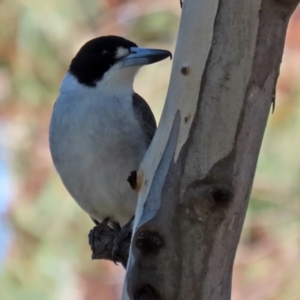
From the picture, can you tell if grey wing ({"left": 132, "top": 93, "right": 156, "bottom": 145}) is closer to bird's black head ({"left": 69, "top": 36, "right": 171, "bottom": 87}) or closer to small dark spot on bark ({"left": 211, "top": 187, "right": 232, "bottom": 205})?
bird's black head ({"left": 69, "top": 36, "right": 171, "bottom": 87})

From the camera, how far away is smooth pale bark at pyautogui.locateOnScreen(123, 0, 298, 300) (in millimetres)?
1433

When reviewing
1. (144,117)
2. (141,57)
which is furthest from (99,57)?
(144,117)

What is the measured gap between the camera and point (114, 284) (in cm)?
377

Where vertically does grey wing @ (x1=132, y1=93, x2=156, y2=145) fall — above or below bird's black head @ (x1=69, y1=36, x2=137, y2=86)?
below

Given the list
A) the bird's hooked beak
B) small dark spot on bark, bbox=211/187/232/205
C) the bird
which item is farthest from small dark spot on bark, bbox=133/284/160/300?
the bird's hooked beak

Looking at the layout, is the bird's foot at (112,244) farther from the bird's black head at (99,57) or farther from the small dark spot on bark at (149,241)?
the bird's black head at (99,57)

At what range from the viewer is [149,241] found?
1430mm

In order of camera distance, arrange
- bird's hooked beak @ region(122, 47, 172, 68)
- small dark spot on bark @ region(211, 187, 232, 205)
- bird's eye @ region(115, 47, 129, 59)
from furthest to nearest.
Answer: bird's eye @ region(115, 47, 129, 59), bird's hooked beak @ region(122, 47, 172, 68), small dark spot on bark @ region(211, 187, 232, 205)

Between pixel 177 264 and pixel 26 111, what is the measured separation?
2.67 m

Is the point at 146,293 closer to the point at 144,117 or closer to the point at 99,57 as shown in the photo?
the point at 144,117

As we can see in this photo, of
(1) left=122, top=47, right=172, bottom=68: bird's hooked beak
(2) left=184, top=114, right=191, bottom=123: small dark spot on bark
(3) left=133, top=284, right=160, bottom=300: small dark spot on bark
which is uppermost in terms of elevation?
(1) left=122, top=47, right=172, bottom=68: bird's hooked beak

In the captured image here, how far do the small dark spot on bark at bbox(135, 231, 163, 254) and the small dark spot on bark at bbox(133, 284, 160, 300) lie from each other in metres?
0.06

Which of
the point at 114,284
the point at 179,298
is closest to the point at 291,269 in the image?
the point at 114,284

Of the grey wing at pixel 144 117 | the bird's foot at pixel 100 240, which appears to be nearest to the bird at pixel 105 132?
the grey wing at pixel 144 117
